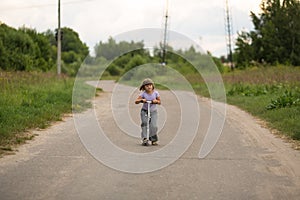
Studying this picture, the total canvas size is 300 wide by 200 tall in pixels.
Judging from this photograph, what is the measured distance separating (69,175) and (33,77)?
17704 mm

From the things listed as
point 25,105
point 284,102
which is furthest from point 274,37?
point 25,105

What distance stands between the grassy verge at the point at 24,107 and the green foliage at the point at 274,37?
84.3 feet

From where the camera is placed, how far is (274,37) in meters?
44.7

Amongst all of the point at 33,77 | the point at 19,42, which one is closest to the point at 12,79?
the point at 33,77

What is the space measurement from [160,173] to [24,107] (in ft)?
26.9

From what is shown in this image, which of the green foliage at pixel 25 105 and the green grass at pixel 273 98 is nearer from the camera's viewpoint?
the green foliage at pixel 25 105

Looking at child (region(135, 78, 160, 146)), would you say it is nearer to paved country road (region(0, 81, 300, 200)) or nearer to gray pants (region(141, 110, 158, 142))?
gray pants (region(141, 110, 158, 142))

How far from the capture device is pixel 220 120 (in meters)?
14.5

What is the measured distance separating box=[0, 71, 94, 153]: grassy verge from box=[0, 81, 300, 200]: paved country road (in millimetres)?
534

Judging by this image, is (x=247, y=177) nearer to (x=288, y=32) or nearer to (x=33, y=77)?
(x=33, y=77)

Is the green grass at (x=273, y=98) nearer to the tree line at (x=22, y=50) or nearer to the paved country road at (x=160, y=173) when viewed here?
the paved country road at (x=160, y=173)

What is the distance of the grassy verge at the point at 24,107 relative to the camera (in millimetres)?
10359

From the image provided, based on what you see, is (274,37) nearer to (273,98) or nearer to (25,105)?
(273,98)

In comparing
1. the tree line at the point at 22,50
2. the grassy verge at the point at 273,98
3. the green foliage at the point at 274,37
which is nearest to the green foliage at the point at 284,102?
the grassy verge at the point at 273,98
